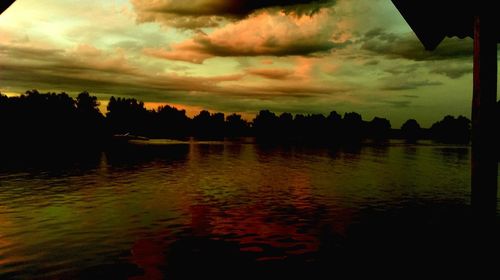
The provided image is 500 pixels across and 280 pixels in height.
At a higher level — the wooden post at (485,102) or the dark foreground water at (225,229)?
the wooden post at (485,102)

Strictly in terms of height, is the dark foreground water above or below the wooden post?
below

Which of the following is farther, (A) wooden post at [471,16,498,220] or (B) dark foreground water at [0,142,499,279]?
(B) dark foreground water at [0,142,499,279]

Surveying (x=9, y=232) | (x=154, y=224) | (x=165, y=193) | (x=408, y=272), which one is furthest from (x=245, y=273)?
(x=165, y=193)

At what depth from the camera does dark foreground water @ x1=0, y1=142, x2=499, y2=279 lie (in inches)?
700

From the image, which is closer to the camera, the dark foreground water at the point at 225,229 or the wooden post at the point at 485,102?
the wooden post at the point at 485,102

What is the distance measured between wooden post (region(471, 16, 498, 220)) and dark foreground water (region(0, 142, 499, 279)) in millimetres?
1208

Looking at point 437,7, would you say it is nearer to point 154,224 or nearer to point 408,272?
point 408,272

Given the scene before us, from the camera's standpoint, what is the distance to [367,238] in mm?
23766

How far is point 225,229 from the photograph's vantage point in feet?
83.3

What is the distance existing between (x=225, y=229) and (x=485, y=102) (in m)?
20.6

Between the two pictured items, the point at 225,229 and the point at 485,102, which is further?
the point at 225,229

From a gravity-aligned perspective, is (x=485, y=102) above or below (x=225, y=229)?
above

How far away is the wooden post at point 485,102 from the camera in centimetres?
616

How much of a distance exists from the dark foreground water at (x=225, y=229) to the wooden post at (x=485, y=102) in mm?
1208
